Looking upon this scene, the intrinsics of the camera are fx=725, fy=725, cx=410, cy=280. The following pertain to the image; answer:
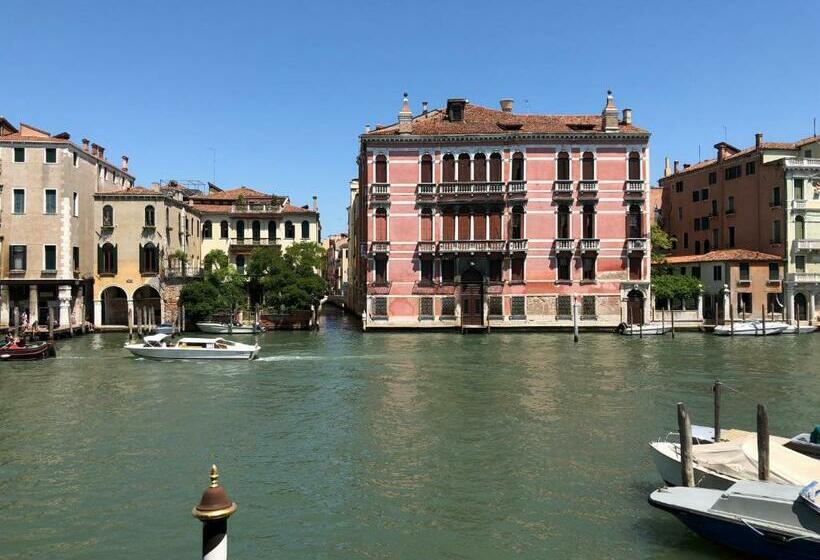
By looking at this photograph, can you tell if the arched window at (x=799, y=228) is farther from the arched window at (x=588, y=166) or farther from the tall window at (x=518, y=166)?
the tall window at (x=518, y=166)

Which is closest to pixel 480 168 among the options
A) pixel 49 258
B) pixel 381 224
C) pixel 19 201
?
pixel 381 224

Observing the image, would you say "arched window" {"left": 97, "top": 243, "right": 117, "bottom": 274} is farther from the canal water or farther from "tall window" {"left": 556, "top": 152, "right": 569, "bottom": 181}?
"tall window" {"left": 556, "top": 152, "right": 569, "bottom": 181}

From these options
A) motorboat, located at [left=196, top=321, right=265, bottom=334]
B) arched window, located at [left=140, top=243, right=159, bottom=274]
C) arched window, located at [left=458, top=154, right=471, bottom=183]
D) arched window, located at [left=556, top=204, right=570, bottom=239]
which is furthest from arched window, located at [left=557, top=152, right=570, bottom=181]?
arched window, located at [left=140, top=243, right=159, bottom=274]

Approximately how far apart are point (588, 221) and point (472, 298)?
7.57m

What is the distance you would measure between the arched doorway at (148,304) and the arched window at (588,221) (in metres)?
24.2

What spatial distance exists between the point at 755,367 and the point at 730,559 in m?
18.2

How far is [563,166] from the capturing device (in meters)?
39.3

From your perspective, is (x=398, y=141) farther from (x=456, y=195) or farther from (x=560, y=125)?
(x=560, y=125)

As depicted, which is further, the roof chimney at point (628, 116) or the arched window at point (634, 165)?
the roof chimney at point (628, 116)

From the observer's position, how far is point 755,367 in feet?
83.0

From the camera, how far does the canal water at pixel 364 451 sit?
971cm

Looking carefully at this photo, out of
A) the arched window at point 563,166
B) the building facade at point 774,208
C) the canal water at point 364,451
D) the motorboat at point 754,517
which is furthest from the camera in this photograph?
the building facade at point 774,208

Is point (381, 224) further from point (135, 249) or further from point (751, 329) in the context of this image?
point (751, 329)

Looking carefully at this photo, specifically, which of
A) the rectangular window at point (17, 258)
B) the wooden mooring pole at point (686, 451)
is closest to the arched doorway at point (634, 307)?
the wooden mooring pole at point (686, 451)
